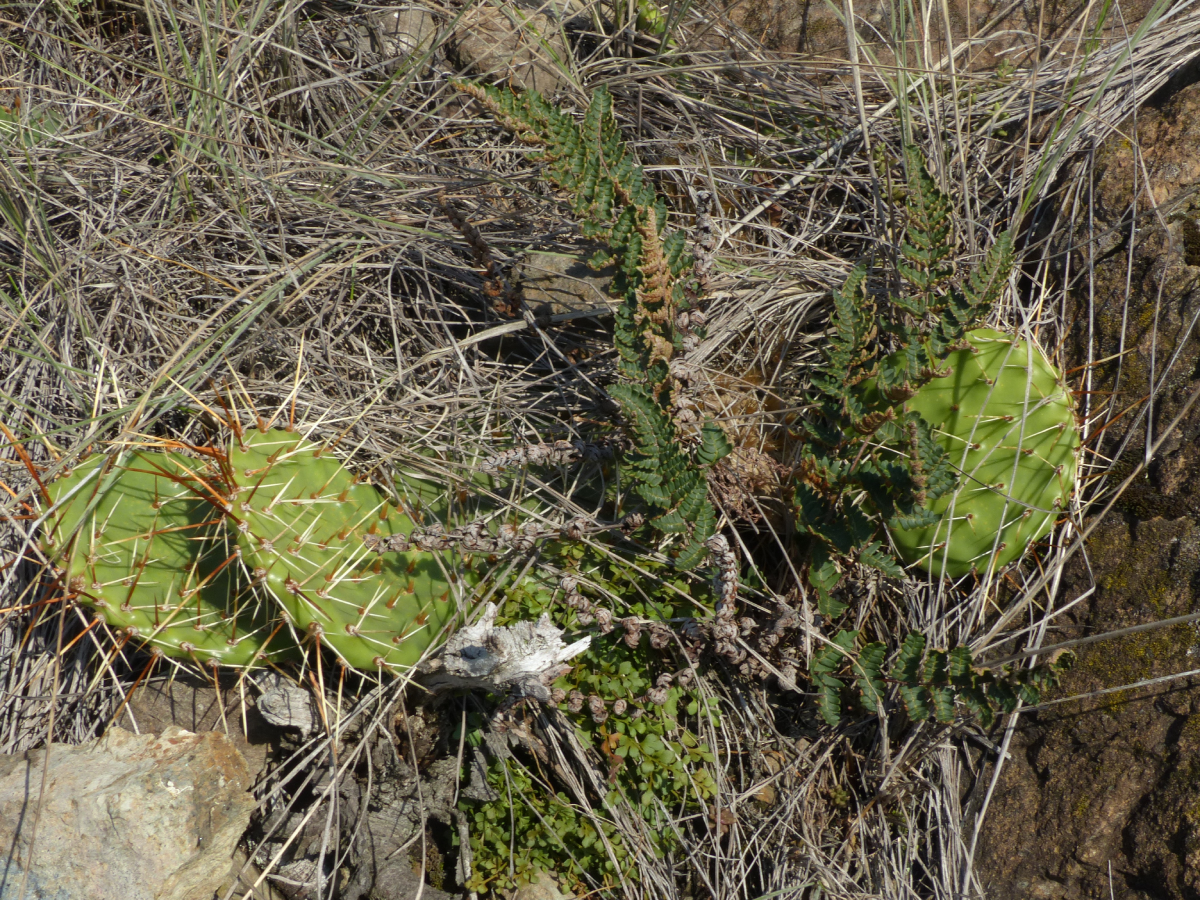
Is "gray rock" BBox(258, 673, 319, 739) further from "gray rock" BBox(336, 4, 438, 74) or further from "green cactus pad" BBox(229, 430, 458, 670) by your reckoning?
"gray rock" BBox(336, 4, 438, 74)

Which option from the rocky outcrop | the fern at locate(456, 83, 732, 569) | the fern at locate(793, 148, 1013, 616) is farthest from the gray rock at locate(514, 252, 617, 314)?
the rocky outcrop

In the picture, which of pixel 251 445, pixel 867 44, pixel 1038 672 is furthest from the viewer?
pixel 867 44

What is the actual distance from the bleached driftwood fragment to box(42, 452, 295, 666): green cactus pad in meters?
0.42

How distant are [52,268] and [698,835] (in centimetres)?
247

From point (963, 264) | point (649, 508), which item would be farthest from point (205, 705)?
point (963, 264)

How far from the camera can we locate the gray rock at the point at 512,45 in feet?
9.26

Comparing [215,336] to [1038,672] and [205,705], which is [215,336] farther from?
[1038,672]

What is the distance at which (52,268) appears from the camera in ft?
7.82

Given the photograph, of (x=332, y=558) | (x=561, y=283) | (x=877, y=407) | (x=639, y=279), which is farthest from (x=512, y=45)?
(x=332, y=558)

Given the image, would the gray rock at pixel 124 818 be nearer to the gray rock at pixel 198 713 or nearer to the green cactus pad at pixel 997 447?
the gray rock at pixel 198 713

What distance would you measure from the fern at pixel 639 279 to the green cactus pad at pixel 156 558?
99 cm

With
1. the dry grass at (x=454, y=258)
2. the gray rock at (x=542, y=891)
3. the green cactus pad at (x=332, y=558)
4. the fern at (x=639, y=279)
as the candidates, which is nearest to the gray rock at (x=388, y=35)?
the dry grass at (x=454, y=258)

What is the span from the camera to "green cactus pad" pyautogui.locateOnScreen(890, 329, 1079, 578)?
1837mm

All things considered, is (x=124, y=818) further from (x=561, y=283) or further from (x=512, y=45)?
(x=512, y=45)
